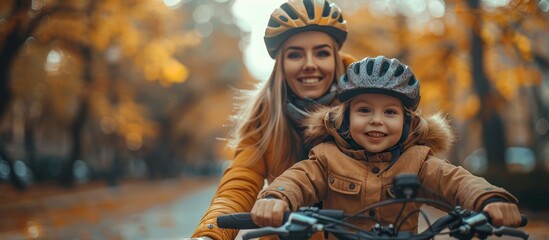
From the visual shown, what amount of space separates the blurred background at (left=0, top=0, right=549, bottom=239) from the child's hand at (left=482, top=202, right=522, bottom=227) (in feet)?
4.37

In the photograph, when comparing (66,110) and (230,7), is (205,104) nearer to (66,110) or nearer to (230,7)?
(230,7)

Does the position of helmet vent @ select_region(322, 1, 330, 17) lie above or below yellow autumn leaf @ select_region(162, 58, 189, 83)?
below

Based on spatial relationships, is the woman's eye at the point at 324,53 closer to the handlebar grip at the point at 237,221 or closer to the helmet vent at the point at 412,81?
the helmet vent at the point at 412,81

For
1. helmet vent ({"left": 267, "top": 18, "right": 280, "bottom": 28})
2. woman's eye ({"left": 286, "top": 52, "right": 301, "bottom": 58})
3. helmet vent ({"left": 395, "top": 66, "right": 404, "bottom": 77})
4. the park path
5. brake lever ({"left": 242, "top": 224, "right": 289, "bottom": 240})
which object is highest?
helmet vent ({"left": 267, "top": 18, "right": 280, "bottom": 28})

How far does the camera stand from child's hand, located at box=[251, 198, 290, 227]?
248 cm

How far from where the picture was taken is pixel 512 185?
557 inches

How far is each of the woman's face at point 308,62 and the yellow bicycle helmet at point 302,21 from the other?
0.04 m

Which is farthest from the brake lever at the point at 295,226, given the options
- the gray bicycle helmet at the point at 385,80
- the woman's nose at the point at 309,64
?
the woman's nose at the point at 309,64

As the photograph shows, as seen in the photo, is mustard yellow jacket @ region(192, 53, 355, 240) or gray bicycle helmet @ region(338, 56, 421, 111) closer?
gray bicycle helmet @ region(338, 56, 421, 111)

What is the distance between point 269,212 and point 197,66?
35.1 m

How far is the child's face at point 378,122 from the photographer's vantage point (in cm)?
290

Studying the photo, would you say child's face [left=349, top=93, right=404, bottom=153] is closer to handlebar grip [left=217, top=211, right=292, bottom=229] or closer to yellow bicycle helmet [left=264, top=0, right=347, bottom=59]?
handlebar grip [left=217, top=211, right=292, bottom=229]

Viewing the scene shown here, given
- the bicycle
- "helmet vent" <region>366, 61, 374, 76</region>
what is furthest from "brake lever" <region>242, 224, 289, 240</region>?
"helmet vent" <region>366, 61, 374, 76</region>

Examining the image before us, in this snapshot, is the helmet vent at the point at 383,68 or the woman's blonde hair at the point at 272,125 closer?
the helmet vent at the point at 383,68
